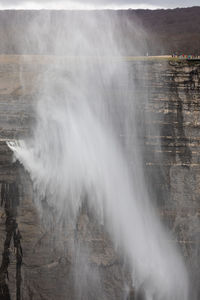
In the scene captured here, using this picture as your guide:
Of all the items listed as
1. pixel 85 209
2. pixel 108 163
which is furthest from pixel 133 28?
pixel 85 209

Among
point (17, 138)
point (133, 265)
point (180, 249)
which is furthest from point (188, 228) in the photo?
point (17, 138)

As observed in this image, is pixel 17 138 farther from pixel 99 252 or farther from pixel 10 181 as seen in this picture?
pixel 99 252

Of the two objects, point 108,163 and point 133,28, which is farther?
point 133,28

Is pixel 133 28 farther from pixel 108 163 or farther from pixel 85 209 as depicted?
pixel 85 209

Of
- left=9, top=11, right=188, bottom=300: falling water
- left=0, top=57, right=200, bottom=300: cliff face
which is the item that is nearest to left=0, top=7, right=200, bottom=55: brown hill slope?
left=0, top=57, right=200, bottom=300: cliff face

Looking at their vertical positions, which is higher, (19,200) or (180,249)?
(19,200)

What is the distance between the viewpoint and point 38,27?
1155 centimetres

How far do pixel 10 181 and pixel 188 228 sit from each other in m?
6.02

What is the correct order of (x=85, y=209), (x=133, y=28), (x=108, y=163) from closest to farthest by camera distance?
1. (x=85, y=209)
2. (x=108, y=163)
3. (x=133, y=28)

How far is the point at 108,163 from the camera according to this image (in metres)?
9.34

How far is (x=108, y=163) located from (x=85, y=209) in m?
1.76

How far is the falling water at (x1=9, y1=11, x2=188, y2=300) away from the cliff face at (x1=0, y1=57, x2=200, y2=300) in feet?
1.32

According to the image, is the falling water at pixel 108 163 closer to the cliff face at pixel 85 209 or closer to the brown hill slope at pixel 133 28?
the cliff face at pixel 85 209

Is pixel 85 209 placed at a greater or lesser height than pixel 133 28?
lesser
